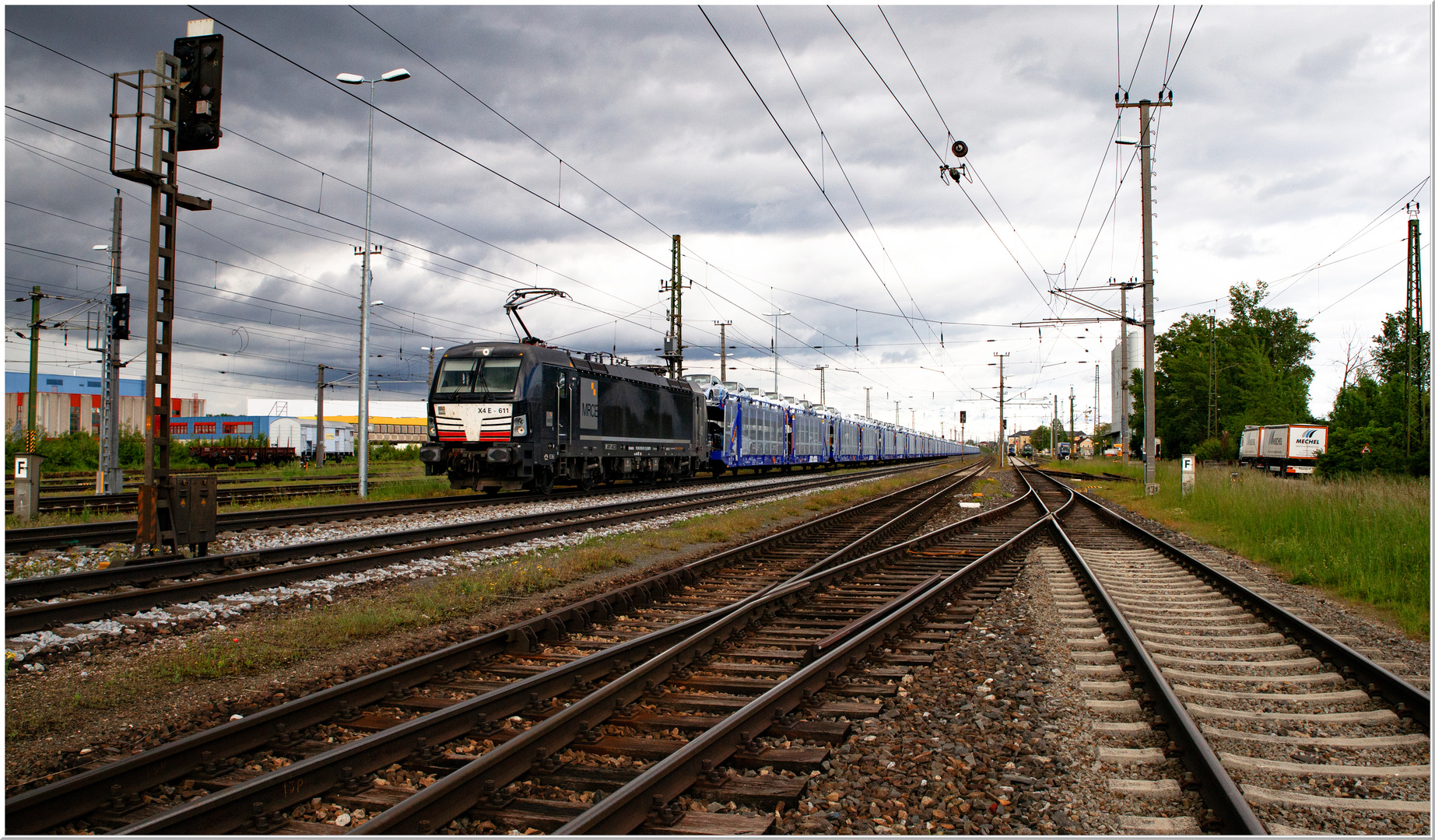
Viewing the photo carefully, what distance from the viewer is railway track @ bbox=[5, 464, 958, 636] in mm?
6945

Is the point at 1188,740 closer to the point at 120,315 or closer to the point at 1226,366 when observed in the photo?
the point at 120,315

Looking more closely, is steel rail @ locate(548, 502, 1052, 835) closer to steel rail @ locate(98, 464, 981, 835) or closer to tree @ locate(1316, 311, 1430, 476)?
steel rail @ locate(98, 464, 981, 835)

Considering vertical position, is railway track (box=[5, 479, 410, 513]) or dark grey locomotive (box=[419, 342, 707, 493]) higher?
dark grey locomotive (box=[419, 342, 707, 493])

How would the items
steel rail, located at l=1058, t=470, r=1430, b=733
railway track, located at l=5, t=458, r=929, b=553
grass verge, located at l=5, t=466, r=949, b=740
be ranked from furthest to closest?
railway track, located at l=5, t=458, r=929, b=553
grass verge, located at l=5, t=466, r=949, b=740
steel rail, located at l=1058, t=470, r=1430, b=733

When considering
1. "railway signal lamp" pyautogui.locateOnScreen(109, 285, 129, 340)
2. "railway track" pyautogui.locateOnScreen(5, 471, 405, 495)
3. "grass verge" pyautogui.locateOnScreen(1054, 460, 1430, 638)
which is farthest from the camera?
"railway track" pyautogui.locateOnScreen(5, 471, 405, 495)

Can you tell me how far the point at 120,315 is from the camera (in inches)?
651

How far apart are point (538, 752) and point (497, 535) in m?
8.06

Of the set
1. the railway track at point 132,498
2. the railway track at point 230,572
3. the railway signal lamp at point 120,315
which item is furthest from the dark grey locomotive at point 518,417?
the railway signal lamp at point 120,315

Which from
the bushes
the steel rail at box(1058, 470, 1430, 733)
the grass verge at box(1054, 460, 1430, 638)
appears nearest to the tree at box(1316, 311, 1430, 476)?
the grass verge at box(1054, 460, 1430, 638)

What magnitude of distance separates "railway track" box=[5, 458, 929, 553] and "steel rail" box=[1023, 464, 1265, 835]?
12.1 m

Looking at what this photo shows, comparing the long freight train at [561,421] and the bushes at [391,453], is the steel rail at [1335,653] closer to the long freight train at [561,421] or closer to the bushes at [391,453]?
the long freight train at [561,421]

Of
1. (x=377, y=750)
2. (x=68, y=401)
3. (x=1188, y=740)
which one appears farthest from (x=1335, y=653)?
(x=68, y=401)

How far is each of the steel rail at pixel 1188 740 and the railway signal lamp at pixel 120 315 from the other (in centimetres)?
1812


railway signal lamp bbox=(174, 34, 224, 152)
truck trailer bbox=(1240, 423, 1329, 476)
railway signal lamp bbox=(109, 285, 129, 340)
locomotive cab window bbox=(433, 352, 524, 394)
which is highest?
railway signal lamp bbox=(174, 34, 224, 152)
